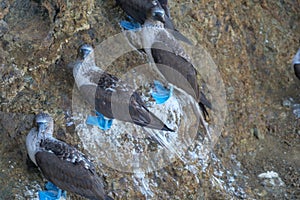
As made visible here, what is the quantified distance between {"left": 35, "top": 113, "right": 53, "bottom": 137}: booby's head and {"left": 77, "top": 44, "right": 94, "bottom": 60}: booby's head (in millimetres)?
932

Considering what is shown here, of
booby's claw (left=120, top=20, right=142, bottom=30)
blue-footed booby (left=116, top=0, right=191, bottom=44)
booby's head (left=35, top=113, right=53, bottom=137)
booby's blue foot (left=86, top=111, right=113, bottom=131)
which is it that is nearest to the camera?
booby's head (left=35, top=113, right=53, bottom=137)

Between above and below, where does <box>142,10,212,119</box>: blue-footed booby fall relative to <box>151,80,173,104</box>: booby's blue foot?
above

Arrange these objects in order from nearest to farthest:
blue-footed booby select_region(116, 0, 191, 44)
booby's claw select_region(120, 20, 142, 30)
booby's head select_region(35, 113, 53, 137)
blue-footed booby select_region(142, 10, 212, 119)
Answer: booby's head select_region(35, 113, 53, 137) → blue-footed booby select_region(142, 10, 212, 119) → blue-footed booby select_region(116, 0, 191, 44) → booby's claw select_region(120, 20, 142, 30)

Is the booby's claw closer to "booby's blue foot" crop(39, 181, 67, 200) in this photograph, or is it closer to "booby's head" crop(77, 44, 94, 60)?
"booby's head" crop(77, 44, 94, 60)

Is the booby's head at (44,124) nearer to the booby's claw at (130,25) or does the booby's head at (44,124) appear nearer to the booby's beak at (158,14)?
the booby's claw at (130,25)

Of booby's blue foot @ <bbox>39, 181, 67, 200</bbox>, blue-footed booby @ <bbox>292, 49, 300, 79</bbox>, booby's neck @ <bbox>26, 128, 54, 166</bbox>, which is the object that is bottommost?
blue-footed booby @ <bbox>292, 49, 300, 79</bbox>

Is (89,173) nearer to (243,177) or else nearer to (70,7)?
(70,7)

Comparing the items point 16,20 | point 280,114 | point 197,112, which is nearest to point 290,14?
point 280,114

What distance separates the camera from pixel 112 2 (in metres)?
8.46

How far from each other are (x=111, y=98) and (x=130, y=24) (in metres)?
1.69

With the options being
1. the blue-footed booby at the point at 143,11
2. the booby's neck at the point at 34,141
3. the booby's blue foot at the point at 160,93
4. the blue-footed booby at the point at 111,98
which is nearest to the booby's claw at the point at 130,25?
the blue-footed booby at the point at 143,11

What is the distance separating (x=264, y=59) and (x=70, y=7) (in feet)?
13.8

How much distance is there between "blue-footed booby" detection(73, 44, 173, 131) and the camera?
7215 millimetres

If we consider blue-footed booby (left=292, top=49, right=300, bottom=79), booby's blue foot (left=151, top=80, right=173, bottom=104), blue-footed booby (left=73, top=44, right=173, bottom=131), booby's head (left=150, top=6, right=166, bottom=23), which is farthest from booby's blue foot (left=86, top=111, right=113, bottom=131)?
blue-footed booby (left=292, top=49, right=300, bottom=79)
